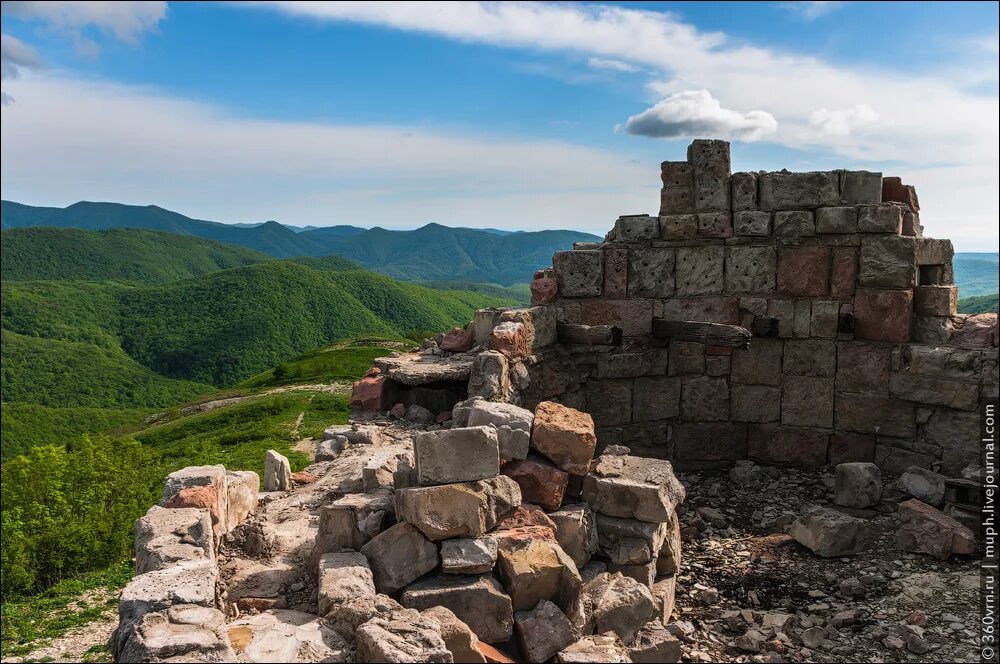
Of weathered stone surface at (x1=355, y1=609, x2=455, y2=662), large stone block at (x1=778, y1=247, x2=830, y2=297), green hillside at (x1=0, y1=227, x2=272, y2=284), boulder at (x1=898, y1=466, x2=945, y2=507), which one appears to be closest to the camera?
weathered stone surface at (x1=355, y1=609, x2=455, y2=662)

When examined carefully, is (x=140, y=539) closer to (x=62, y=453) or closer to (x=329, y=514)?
(x=329, y=514)

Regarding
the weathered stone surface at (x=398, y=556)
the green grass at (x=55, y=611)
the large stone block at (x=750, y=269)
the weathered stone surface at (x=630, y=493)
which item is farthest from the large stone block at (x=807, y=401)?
the green grass at (x=55, y=611)

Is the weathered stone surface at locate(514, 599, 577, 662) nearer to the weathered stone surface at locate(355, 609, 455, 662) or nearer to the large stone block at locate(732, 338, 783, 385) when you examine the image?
the weathered stone surface at locate(355, 609, 455, 662)

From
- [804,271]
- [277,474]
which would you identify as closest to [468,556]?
[277,474]

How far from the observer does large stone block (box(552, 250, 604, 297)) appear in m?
10.3

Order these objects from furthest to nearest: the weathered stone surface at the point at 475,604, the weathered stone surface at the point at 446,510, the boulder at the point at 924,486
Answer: the boulder at the point at 924,486 → the weathered stone surface at the point at 446,510 → the weathered stone surface at the point at 475,604

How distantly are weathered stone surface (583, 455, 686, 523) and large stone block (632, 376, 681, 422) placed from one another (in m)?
3.71

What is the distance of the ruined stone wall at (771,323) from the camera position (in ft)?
30.9

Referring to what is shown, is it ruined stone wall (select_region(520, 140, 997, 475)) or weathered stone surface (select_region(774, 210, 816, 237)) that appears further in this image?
weathered stone surface (select_region(774, 210, 816, 237))

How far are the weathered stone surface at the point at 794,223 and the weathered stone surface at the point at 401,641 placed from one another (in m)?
8.11

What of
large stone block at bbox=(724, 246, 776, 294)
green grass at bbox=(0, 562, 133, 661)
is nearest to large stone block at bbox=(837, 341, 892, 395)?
large stone block at bbox=(724, 246, 776, 294)

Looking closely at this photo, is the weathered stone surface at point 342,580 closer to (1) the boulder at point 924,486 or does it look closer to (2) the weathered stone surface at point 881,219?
(1) the boulder at point 924,486

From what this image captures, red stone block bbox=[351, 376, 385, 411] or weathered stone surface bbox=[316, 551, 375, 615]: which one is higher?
red stone block bbox=[351, 376, 385, 411]

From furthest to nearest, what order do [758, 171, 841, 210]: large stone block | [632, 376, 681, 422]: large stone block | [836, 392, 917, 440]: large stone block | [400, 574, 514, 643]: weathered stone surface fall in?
[632, 376, 681, 422]: large stone block, [758, 171, 841, 210]: large stone block, [836, 392, 917, 440]: large stone block, [400, 574, 514, 643]: weathered stone surface
